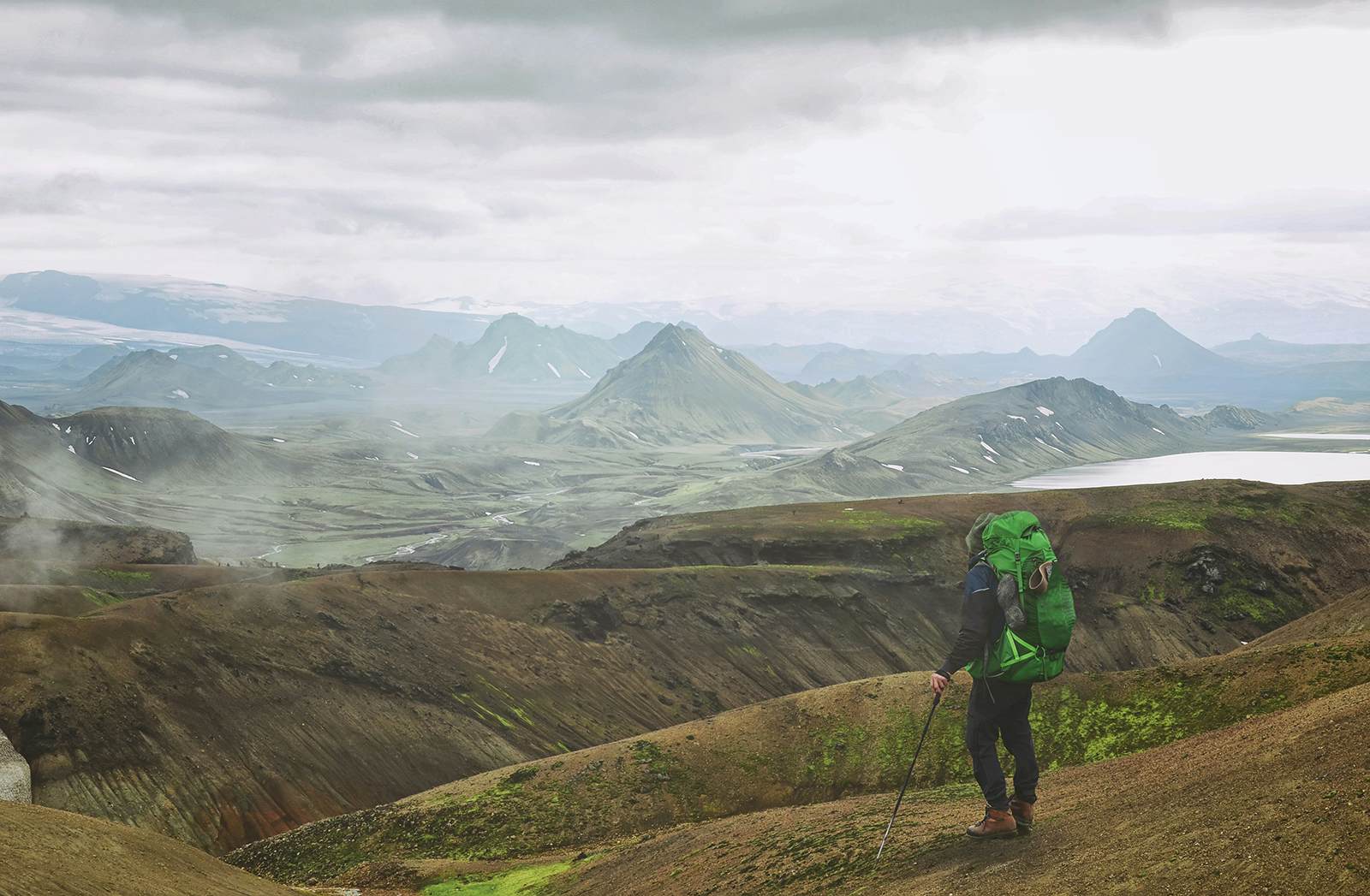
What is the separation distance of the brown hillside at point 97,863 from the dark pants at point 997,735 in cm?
1672

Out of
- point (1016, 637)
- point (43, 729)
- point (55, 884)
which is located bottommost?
point (43, 729)

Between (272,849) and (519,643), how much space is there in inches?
1674

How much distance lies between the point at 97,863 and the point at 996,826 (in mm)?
18736

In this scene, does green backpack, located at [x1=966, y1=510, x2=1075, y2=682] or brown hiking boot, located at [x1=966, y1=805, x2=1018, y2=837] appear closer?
green backpack, located at [x1=966, y1=510, x2=1075, y2=682]

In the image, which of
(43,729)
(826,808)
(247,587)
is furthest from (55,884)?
(247,587)

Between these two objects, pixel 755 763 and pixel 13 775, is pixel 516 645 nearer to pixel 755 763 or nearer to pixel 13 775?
pixel 13 775

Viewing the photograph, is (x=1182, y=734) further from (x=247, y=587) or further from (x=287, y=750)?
(x=247, y=587)

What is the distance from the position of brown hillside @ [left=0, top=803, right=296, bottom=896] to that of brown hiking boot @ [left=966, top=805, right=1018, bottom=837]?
16780 millimetres

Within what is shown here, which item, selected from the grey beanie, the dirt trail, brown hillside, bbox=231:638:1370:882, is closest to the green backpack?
the grey beanie

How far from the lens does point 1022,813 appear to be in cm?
1819

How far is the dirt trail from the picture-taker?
1379cm

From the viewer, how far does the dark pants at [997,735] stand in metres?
17.5

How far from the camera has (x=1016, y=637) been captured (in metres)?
17.1

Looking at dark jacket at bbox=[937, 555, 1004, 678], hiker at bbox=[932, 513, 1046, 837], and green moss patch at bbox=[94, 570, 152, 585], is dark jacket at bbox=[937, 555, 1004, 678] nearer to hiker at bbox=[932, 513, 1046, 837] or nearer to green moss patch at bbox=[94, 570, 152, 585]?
hiker at bbox=[932, 513, 1046, 837]
